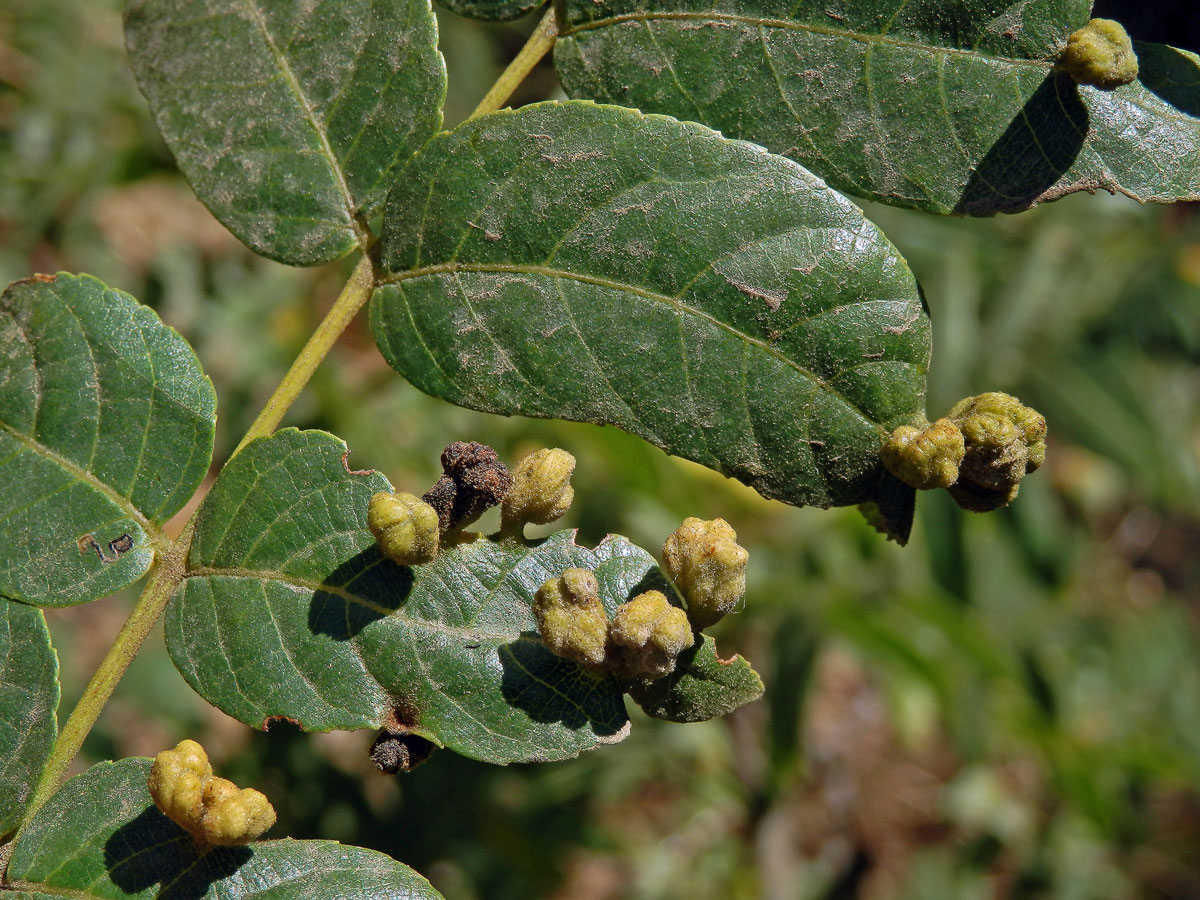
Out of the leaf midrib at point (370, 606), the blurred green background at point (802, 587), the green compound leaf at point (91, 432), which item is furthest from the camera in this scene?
the blurred green background at point (802, 587)

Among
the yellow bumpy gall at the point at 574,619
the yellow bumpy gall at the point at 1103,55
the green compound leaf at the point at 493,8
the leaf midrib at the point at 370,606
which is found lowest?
the leaf midrib at the point at 370,606

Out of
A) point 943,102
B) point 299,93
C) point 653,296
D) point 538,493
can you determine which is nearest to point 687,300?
point 653,296

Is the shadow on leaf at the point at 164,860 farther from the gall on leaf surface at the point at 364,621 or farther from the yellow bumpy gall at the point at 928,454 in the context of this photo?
the yellow bumpy gall at the point at 928,454

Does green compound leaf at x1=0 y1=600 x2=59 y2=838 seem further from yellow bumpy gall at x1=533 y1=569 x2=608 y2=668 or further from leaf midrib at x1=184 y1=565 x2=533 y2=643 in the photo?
yellow bumpy gall at x1=533 y1=569 x2=608 y2=668

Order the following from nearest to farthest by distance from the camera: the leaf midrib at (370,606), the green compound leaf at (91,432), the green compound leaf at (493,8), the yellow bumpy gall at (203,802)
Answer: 1. the yellow bumpy gall at (203,802)
2. the leaf midrib at (370,606)
3. the green compound leaf at (91,432)
4. the green compound leaf at (493,8)

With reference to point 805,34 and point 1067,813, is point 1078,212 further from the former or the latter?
point 805,34

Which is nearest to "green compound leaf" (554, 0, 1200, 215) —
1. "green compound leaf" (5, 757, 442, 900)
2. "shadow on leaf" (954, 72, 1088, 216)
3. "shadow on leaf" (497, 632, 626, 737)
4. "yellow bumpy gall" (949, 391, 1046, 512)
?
"shadow on leaf" (954, 72, 1088, 216)

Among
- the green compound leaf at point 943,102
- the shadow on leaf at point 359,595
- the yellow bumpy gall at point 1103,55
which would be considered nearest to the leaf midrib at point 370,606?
the shadow on leaf at point 359,595
